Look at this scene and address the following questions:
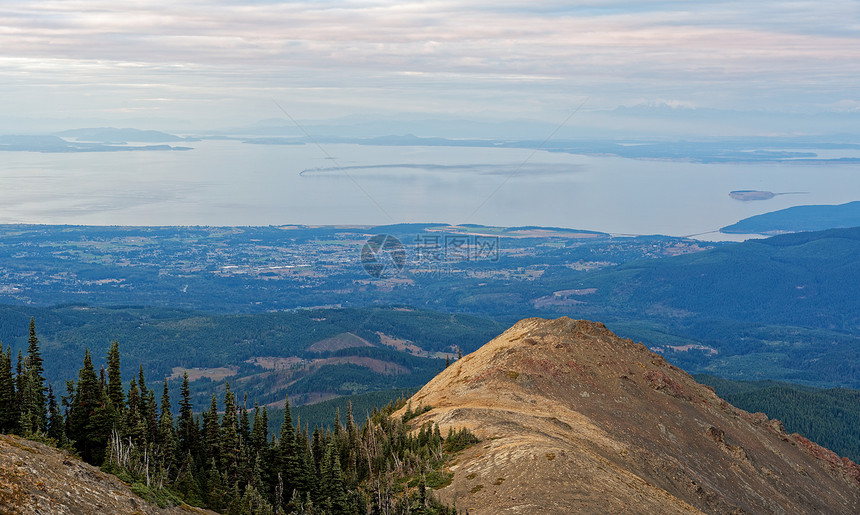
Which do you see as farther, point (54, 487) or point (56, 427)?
point (56, 427)

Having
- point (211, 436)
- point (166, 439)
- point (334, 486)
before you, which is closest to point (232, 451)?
point (211, 436)

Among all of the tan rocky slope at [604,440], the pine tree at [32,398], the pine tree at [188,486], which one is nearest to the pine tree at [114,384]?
the pine tree at [32,398]

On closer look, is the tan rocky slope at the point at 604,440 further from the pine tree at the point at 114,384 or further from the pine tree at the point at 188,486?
the pine tree at the point at 114,384

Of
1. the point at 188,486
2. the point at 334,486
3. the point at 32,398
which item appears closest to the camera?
the point at 334,486

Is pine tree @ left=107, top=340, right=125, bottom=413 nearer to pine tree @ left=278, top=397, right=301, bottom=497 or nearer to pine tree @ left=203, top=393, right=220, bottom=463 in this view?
pine tree @ left=203, top=393, right=220, bottom=463

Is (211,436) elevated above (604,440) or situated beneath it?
situated beneath

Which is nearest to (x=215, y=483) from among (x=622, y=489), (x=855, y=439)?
(x=622, y=489)

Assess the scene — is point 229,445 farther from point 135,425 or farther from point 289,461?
point 135,425
